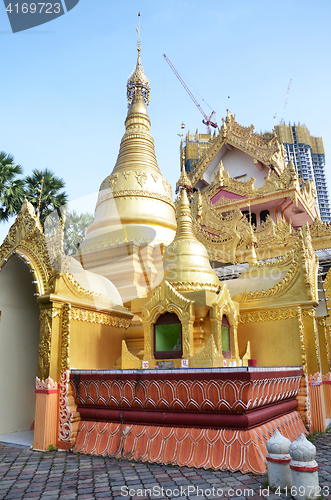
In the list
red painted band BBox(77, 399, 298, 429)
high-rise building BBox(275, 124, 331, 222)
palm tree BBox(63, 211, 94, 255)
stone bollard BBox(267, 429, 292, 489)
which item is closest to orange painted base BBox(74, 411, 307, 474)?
red painted band BBox(77, 399, 298, 429)

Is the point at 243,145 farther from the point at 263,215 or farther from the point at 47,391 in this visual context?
the point at 47,391

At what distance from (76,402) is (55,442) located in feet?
2.34

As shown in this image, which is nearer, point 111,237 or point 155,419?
point 155,419

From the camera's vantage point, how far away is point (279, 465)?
15.1 feet

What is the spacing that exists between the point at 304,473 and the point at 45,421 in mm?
4312

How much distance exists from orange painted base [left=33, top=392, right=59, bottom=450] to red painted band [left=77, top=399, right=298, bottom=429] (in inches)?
18.1

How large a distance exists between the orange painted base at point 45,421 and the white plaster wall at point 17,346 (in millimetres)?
1725

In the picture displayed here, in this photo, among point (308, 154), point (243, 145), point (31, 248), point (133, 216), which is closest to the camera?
point (31, 248)

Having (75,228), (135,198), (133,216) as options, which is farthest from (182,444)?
(75,228)

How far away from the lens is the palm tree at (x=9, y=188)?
14.9m

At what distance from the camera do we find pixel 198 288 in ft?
26.7

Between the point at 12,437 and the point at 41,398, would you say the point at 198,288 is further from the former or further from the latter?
the point at 12,437

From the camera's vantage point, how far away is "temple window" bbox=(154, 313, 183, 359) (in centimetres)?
743

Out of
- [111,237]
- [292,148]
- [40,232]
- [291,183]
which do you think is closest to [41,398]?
[40,232]
